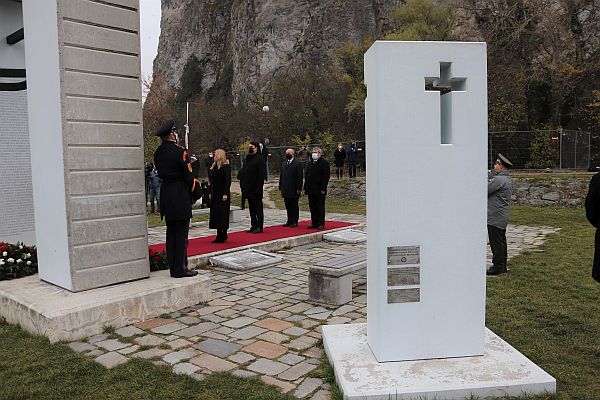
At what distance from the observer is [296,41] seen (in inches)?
1848

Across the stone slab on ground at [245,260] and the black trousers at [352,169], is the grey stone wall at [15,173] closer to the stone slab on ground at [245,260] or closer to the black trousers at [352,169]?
the stone slab on ground at [245,260]

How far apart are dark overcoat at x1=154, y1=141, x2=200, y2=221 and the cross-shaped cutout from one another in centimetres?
307

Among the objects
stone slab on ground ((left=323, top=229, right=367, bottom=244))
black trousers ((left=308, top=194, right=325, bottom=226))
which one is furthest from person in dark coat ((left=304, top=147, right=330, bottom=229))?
stone slab on ground ((left=323, top=229, right=367, bottom=244))

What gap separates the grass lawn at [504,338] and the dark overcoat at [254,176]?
16.7ft

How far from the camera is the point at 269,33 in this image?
4869 cm

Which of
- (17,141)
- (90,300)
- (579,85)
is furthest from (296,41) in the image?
(90,300)

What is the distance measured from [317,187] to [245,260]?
3.42 metres

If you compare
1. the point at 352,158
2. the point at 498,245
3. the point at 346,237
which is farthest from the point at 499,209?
the point at 352,158

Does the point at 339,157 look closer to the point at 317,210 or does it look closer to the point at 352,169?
the point at 352,169

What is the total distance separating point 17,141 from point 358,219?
8572mm

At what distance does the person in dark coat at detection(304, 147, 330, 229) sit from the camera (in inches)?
429

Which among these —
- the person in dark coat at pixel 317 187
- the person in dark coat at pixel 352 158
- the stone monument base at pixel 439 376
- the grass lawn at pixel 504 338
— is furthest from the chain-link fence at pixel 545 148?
the stone monument base at pixel 439 376

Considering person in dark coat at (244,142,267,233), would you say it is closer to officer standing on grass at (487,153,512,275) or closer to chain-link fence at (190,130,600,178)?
officer standing on grass at (487,153,512,275)

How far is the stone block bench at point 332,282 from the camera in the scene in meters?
5.76
